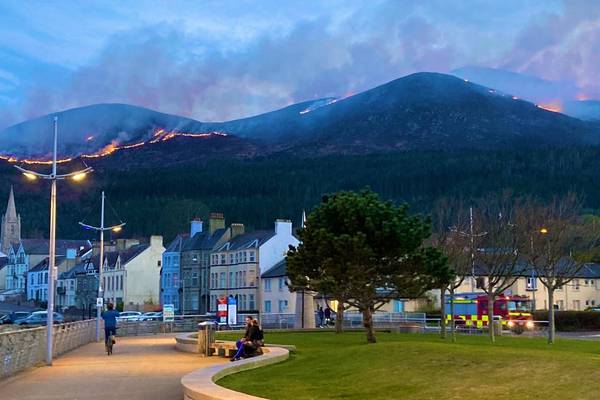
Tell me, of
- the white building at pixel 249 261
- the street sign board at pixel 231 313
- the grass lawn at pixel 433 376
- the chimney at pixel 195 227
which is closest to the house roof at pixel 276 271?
the white building at pixel 249 261

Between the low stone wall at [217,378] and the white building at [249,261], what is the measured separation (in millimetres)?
65011

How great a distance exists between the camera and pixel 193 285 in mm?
103188

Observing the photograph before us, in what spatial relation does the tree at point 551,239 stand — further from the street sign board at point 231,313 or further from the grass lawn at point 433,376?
the street sign board at point 231,313

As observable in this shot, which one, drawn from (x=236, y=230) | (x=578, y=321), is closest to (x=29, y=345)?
(x=578, y=321)

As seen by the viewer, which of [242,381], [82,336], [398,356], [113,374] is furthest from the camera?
[82,336]

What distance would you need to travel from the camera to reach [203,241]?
103m

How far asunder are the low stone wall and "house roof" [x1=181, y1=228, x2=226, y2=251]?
75693mm

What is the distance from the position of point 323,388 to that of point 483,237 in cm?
3574

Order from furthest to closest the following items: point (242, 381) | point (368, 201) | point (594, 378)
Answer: point (368, 201), point (242, 381), point (594, 378)

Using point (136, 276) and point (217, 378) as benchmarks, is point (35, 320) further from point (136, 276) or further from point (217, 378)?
point (217, 378)

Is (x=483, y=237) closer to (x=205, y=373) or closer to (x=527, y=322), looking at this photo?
(x=527, y=322)

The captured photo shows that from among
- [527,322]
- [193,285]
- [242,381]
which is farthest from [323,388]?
[193,285]

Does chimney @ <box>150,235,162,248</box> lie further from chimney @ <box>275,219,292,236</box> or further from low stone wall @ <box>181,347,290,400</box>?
low stone wall @ <box>181,347,290,400</box>

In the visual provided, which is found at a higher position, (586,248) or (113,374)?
(586,248)
